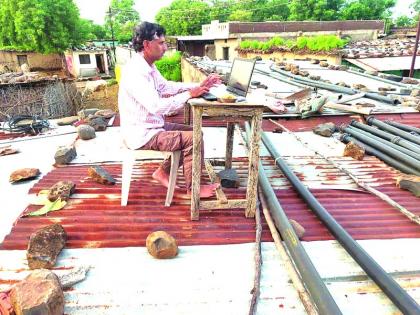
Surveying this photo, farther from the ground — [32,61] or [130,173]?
[130,173]

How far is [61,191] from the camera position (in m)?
3.10

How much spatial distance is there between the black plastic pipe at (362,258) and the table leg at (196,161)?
103 centimetres

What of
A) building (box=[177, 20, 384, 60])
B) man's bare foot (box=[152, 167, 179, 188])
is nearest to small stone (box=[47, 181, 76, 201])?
man's bare foot (box=[152, 167, 179, 188])

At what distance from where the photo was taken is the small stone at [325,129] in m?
5.27

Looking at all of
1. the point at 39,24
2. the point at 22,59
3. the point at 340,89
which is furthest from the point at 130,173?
the point at 22,59

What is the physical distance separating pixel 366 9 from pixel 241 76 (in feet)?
112

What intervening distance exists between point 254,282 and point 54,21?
30.5 m

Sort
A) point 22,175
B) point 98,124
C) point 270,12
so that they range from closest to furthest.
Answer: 1. point 22,175
2. point 98,124
3. point 270,12

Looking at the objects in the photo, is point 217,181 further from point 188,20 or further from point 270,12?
point 188,20

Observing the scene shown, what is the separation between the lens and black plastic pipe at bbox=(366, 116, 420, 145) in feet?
15.0

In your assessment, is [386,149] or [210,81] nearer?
[210,81]

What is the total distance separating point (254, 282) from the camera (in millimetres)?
2156

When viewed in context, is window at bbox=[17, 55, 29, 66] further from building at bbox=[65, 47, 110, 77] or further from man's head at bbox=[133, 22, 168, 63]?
man's head at bbox=[133, 22, 168, 63]

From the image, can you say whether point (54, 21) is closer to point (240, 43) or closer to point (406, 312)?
point (240, 43)
